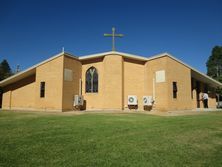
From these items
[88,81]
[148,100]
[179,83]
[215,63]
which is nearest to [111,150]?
[148,100]

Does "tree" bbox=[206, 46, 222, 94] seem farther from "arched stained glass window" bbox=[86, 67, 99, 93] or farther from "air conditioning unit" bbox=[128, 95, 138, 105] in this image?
"arched stained glass window" bbox=[86, 67, 99, 93]

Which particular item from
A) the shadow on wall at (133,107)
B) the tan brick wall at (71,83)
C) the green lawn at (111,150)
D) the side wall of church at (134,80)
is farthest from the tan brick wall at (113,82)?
the green lawn at (111,150)

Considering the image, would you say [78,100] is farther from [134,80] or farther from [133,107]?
[134,80]

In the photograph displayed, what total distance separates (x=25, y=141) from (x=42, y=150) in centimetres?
110

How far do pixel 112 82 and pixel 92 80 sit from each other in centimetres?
248

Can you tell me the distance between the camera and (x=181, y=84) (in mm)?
18688

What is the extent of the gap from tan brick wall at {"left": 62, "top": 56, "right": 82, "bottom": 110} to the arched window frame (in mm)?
827

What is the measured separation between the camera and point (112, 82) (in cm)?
1783

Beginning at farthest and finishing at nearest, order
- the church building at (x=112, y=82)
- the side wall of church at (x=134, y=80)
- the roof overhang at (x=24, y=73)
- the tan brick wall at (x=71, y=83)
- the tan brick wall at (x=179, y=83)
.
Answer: the side wall of church at (x=134, y=80), the roof overhang at (x=24, y=73), the tan brick wall at (x=179, y=83), the church building at (x=112, y=82), the tan brick wall at (x=71, y=83)

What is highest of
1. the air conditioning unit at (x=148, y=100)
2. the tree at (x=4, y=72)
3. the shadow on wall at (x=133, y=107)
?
the tree at (x=4, y=72)

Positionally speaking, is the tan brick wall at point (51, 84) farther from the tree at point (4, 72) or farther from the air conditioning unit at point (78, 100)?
the tree at point (4, 72)

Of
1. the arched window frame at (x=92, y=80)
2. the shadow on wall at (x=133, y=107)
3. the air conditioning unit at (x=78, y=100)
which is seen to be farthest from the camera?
the arched window frame at (x=92, y=80)

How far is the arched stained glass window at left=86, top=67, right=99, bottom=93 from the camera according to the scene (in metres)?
19.1

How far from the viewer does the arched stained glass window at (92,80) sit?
19.1 meters
